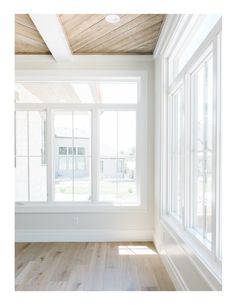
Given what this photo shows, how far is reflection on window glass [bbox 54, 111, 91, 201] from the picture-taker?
3.90 meters

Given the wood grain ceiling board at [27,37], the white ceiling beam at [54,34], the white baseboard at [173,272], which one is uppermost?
the wood grain ceiling board at [27,37]

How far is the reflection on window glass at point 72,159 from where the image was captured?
12.8 feet

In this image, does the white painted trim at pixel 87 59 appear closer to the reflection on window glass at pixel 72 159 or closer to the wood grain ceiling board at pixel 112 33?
the wood grain ceiling board at pixel 112 33

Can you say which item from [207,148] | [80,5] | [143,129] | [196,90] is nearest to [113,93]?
[143,129]

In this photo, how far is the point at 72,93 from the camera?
387 centimetres

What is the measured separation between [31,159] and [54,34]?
75.0 inches

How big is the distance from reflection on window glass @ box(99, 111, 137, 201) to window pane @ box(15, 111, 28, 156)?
3.89 feet

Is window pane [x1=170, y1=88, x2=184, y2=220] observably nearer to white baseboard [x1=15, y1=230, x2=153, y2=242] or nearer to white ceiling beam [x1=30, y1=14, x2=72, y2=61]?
white baseboard [x1=15, y1=230, x2=153, y2=242]

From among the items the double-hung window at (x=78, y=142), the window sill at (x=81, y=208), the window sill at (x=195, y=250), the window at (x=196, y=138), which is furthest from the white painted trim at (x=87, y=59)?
the window sill at (x=195, y=250)

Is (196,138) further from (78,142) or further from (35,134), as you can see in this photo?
(35,134)

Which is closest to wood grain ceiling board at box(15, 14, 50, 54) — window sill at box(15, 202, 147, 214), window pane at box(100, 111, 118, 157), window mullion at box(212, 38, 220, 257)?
window pane at box(100, 111, 118, 157)

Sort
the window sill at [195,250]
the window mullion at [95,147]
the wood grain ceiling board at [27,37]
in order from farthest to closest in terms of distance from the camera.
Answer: the window mullion at [95,147] → the wood grain ceiling board at [27,37] → the window sill at [195,250]

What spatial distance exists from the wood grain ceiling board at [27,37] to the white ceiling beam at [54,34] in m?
0.17
